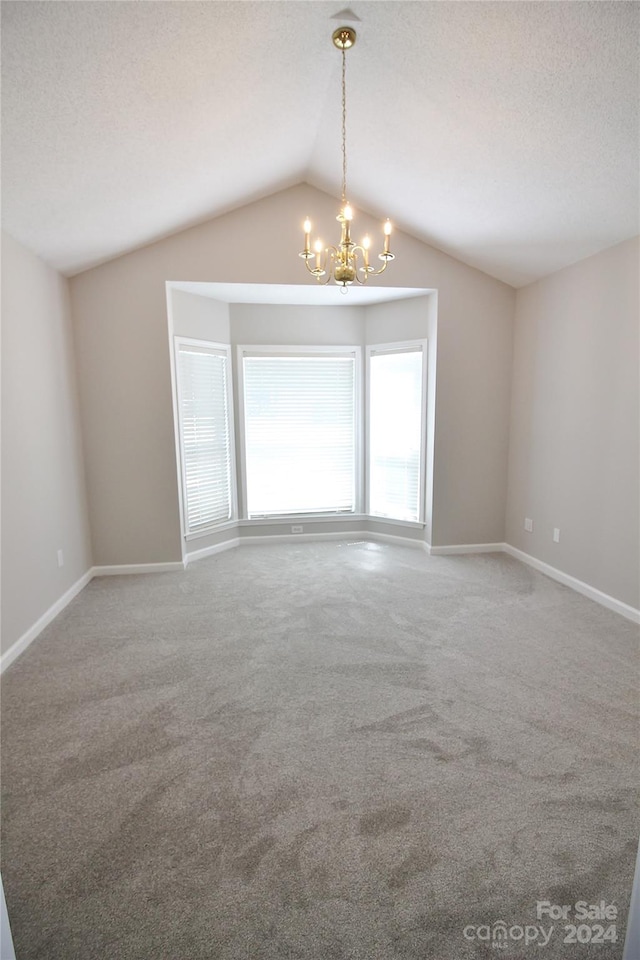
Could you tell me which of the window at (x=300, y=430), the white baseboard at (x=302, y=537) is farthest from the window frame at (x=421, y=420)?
the white baseboard at (x=302, y=537)

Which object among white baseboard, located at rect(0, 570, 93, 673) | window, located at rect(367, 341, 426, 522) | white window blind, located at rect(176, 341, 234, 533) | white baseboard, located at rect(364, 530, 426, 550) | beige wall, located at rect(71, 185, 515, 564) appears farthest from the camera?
white baseboard, located at rect(364, 530, 426, 550)

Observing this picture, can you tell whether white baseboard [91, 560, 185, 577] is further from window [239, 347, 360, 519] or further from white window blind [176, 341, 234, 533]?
window [239, 347, 360, 519]

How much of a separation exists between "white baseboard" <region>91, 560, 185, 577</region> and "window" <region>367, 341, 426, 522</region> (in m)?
2.28

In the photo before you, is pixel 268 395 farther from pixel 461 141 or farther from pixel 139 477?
pixel 461 141

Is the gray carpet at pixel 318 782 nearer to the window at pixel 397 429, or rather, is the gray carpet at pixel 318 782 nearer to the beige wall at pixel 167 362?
the beige wall at pixel 167 362

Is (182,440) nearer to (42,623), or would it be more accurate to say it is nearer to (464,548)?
(42,623)

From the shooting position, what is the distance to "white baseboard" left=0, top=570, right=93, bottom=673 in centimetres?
277

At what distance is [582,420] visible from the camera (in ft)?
11.9

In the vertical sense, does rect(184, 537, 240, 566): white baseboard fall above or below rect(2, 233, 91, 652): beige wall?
below

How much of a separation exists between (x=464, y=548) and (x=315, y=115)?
3925mm

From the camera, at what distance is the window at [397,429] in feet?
15.6

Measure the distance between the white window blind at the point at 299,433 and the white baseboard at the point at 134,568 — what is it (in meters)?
1.09

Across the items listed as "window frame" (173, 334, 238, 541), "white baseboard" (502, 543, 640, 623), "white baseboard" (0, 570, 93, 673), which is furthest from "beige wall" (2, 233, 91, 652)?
"white baseboard" (502, 543, 640, 623)

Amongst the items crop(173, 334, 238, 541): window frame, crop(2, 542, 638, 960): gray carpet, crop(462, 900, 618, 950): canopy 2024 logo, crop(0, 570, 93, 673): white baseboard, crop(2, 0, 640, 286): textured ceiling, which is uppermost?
crop(2, 0, 640, 286): textured ceiling
